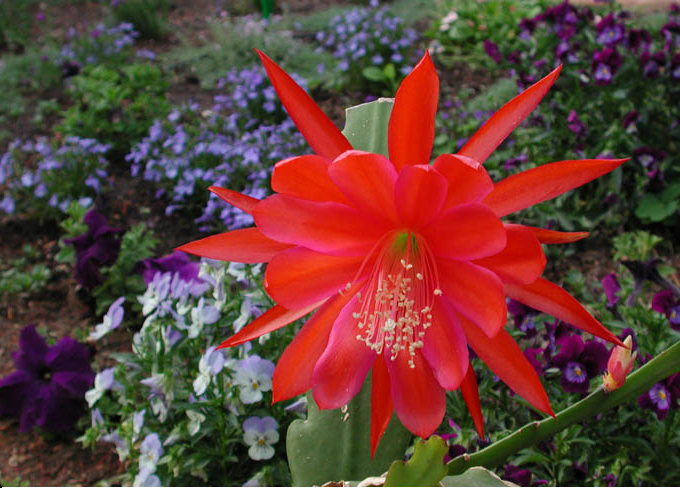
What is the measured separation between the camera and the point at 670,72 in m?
2.96

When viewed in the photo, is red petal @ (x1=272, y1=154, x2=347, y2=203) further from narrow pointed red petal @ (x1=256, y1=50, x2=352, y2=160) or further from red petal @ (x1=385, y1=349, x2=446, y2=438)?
red petal @ (x1=385, y1=349, x2=446, y2=438)

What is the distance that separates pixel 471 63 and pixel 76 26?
3497 mm

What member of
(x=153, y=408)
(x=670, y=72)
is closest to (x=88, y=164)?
(x=153, y=408)

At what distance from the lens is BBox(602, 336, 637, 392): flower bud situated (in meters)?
0.82

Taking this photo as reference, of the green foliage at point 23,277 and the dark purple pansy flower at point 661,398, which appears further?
the green foliage at point 23,277

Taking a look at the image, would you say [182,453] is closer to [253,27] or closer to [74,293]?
[74,293]

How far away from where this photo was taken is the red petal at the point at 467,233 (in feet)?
2.42

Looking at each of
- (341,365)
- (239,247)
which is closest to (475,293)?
(341,365)

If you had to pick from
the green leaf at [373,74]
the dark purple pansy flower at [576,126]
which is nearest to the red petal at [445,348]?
the dark purple pansy flower at [576,126]

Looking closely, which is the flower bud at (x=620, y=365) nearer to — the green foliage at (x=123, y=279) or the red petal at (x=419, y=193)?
the red petal at (x=419, y=193)

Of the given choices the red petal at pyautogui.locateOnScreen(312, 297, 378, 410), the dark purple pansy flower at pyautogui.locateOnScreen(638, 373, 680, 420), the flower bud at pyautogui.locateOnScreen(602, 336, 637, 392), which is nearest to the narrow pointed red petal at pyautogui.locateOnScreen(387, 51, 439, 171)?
the red petal at pyautogui.locateOnScreen(312, 297, 378, 410)

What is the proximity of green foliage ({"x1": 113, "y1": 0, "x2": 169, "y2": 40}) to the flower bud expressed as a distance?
5270 mm

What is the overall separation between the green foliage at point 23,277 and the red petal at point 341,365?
251 cm

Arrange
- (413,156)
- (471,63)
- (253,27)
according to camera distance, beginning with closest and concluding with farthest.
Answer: (413,156) → (471,63) → (253,27)
